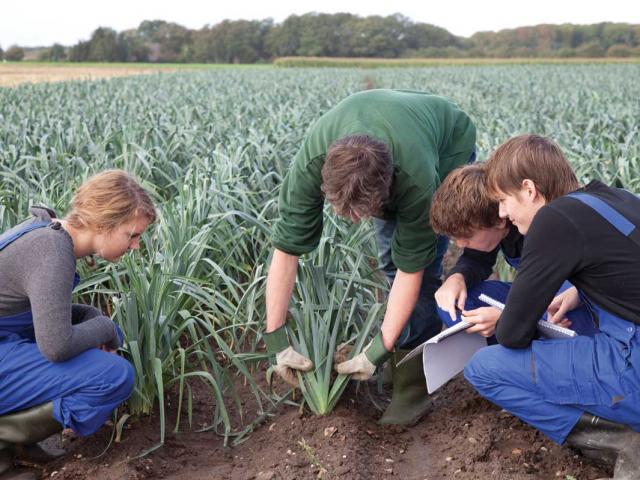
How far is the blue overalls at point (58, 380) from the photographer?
87.9 inches

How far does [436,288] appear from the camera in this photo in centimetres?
291

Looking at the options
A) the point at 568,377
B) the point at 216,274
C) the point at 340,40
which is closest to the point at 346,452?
the point at 568,377

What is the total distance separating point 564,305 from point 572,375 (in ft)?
1.66

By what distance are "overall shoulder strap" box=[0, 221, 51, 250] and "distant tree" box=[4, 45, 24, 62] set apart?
2359 inches

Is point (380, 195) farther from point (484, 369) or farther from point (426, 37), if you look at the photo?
point (426, 37)

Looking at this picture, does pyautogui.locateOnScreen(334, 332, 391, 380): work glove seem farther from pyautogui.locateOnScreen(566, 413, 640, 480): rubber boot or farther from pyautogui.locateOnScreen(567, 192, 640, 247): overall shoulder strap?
pyautogui.locateOnScreen(567, 192, 640, 247): overall shoulder strap

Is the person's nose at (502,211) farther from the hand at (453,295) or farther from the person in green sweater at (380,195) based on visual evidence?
the hand at (453,295)

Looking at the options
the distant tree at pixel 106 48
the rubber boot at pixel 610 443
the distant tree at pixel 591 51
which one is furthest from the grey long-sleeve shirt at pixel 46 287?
the distant tree at pixel 591 51

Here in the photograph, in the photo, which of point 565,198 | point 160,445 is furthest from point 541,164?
point 160,445

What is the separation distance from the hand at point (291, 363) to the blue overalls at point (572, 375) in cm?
59

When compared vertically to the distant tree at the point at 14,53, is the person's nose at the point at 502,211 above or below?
below

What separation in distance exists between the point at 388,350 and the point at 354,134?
0.79m

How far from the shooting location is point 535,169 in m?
2.10

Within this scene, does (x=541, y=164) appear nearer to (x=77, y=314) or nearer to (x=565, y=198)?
(x=565, y=198)
